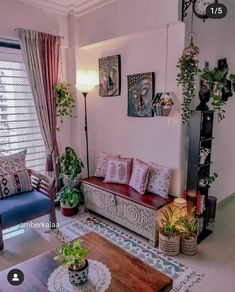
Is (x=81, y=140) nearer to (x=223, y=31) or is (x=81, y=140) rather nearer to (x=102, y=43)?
(x=102, y=43)

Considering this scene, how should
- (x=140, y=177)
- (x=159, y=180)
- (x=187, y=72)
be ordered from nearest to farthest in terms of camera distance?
(x=187, y=72) < (x=159, y=180) < (x=140, y=177)

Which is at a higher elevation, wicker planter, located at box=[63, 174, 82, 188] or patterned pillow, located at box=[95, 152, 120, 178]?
patterned pillow, located at box=[95, 152, 120, 178]

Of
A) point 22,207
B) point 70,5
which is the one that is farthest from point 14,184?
point 70,5

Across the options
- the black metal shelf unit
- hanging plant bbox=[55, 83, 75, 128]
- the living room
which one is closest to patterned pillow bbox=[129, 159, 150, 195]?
the living room

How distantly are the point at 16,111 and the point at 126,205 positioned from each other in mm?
1935

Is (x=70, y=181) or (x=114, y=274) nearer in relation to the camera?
(x=114, y=274)

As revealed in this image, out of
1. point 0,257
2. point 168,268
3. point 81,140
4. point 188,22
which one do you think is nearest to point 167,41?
point 188,22

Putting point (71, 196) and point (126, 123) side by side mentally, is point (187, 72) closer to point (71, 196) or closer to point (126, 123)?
point (126, 123)

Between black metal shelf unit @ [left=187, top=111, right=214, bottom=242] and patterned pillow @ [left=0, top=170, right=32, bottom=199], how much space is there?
195cm

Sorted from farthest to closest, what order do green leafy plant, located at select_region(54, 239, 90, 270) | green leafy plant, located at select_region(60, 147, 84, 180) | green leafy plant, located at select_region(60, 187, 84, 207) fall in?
green leafy plant, located at select_region(60, 147, 84, 180) < green leafy plant, located at select_region(60, 187, 84, 207) < green leafy plant, located at select_region(54, 239, 90, 270)

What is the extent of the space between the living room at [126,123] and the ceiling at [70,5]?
1 centimetres

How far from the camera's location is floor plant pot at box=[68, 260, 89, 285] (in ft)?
5.06

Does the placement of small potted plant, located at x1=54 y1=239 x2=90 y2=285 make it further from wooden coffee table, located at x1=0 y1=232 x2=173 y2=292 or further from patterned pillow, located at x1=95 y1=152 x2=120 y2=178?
patterned pillow, located at x1=95 y1=152 x2=120 y2=178

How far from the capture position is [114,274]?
5.50ft
